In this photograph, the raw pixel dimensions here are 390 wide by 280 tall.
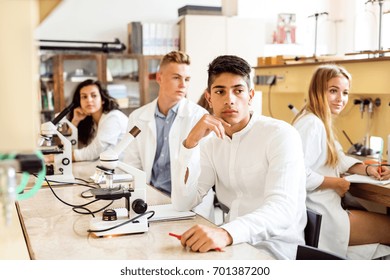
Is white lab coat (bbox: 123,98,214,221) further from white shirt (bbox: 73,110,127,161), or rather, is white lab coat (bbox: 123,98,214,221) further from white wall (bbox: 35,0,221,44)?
white wall (bbox: 35,0,221,44)

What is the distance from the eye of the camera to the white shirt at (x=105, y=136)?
2867mm

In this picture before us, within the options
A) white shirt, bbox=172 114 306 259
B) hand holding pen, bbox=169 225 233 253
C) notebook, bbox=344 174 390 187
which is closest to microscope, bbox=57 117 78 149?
white shirt, bbox=172 114 306 259

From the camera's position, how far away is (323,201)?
2266 millimetres

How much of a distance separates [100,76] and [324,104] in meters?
2.55

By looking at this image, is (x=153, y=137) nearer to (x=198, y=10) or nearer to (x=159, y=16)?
(x=198, y=10)

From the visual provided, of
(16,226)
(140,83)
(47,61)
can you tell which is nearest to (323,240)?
(16,226)

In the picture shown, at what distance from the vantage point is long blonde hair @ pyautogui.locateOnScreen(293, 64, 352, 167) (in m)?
2.31

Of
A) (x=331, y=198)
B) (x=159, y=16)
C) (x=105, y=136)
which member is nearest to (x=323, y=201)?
(x=331, y=198)

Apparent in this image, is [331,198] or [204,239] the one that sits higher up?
[204,239]

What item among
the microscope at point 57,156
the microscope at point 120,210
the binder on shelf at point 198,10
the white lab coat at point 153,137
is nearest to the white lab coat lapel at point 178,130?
the white lab coat at point 153,137

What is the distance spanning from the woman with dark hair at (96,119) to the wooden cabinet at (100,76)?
1.06 metres

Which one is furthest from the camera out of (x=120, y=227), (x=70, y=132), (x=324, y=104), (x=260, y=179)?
(x=70, y=132)
